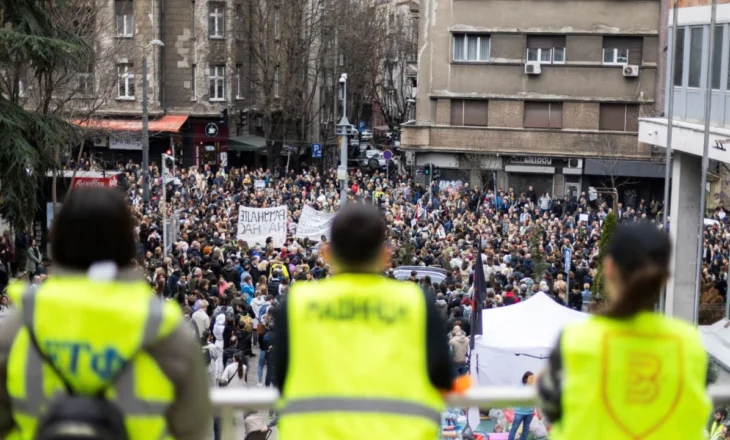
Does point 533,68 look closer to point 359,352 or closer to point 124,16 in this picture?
point 124,16

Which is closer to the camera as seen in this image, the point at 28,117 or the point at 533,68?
the point at 28,117

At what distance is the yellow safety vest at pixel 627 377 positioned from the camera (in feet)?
10.8

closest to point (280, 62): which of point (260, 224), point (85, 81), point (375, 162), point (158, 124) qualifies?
point (158, 124)

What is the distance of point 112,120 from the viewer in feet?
168

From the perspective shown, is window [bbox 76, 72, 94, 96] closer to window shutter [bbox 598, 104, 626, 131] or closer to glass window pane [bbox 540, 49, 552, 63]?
glass window pane [bbox 540, 49, 552, 63]

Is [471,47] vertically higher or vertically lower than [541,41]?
lower

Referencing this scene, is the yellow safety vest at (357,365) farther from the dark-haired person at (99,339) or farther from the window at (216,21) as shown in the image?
the window at (216,21)

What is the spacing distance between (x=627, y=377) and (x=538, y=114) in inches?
1799

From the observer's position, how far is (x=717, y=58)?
2138cm

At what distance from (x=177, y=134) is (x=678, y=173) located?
31.7 metres

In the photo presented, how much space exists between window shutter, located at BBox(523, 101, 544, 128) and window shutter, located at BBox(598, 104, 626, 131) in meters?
2.14

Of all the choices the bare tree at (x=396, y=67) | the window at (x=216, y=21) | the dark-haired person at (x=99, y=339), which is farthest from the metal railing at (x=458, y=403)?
the bare tree at (x=396, y=67)

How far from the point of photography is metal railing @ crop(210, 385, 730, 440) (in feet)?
12.7

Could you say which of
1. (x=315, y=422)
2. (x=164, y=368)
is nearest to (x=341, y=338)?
(x=315, y=422)
